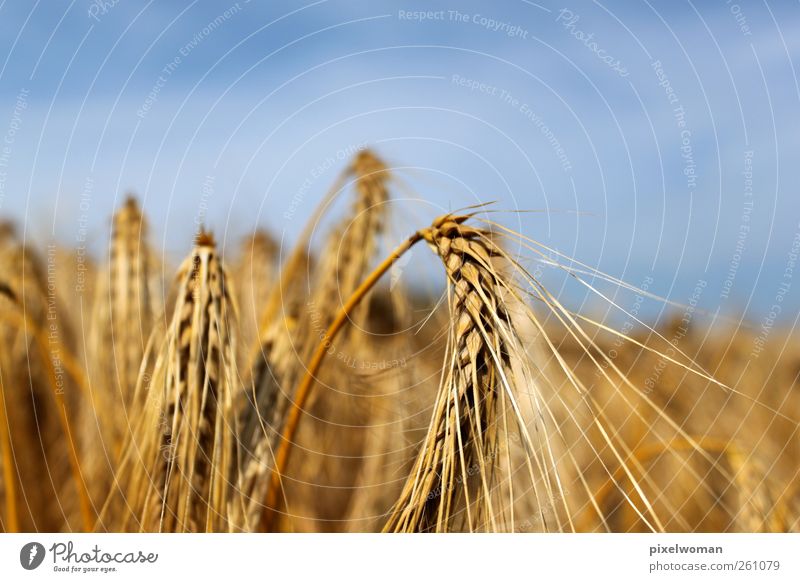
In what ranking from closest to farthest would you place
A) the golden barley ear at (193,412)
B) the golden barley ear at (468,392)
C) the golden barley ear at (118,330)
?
the golden barley ear at (468,392) → the golden barley ear at (193,412) → the golden barley ear at (118,330)

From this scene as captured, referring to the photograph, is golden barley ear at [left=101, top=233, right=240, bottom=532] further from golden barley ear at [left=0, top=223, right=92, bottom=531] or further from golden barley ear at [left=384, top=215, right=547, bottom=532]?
golden barley ear at [left=0, top=223, right=92, bottom=531]

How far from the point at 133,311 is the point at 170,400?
59 cm

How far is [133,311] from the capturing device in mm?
1742

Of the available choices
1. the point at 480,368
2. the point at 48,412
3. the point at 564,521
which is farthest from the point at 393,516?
the point at 48,412

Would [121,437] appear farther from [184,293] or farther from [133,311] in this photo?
[184,293]

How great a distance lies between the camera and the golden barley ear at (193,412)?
48.1 inches
